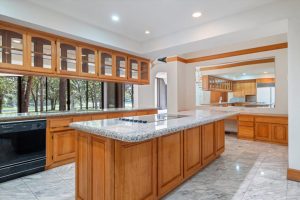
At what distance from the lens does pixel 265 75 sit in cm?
507

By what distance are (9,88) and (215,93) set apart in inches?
238

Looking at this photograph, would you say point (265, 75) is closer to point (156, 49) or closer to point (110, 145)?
point (156, 49)

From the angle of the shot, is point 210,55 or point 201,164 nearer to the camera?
point 201,164

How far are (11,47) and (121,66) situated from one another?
2.19 meters

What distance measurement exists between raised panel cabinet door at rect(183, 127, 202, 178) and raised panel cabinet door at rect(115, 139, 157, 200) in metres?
0.66

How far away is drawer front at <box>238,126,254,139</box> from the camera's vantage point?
193 inches

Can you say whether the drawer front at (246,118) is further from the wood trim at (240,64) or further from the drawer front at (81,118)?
the drawer front at (81,118)

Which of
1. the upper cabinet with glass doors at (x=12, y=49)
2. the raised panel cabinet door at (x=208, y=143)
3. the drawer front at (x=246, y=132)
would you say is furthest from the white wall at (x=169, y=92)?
the upper cabinet with glass doors at (x=12, y=49)

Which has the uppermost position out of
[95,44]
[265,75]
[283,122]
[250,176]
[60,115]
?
Result: [95,44]

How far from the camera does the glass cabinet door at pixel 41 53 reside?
114 inches

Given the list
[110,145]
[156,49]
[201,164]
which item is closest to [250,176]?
[201,164]

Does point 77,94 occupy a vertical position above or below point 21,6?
below

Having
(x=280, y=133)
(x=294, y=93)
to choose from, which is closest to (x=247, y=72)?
(x=280, y=133)

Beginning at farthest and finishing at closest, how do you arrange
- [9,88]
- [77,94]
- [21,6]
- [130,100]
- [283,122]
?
[130,100]
[77,94]
[283,122]
[9,88]
[21,6]
